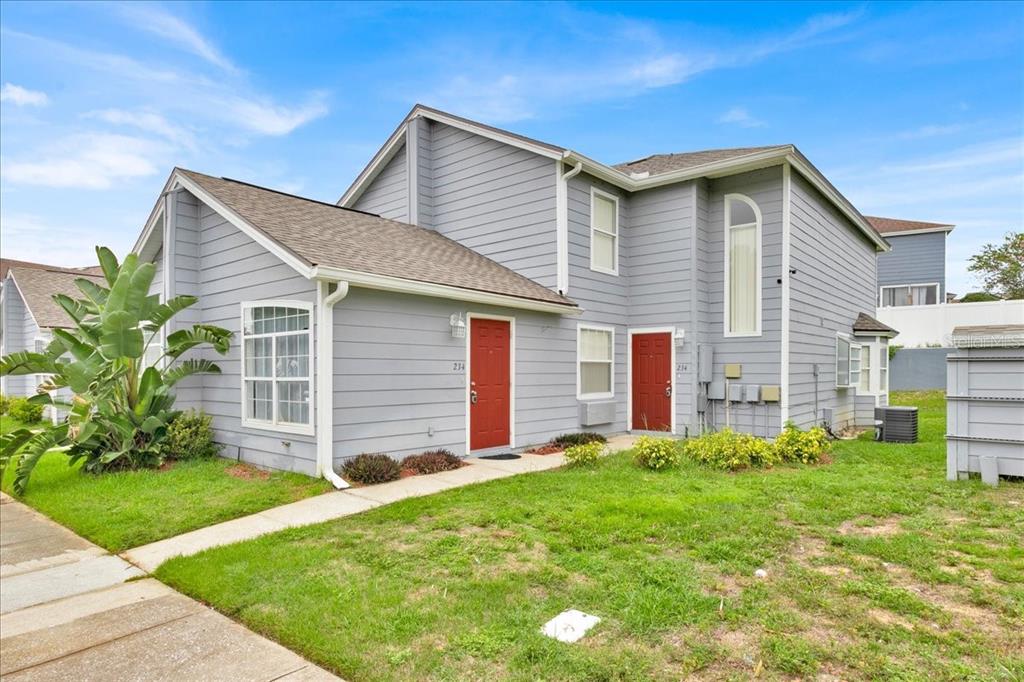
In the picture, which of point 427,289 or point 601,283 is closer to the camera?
point 427,289

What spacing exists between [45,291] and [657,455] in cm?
2192

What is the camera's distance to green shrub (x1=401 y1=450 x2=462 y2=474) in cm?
794

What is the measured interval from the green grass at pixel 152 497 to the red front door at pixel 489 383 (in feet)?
9.78

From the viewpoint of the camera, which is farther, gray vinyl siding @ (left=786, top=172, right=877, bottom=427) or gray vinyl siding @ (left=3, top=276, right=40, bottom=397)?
gray vinyl siding @ (left=3, top=276, right=40, bottom=397)

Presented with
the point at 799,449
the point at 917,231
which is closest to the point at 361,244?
the point at 799,449

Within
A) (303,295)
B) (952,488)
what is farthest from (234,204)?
(952,488)

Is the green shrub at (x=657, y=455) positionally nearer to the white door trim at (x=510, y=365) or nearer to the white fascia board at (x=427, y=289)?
the white door trim at (x=510, y=365)

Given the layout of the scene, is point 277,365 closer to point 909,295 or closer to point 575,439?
point 575,439

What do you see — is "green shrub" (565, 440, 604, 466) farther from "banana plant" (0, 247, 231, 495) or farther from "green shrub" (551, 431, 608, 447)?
"banana plant" (0, 247, 231, 495)

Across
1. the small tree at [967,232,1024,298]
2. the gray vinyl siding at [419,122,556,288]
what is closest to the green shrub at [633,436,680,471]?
the gray vinyl siding at [419,122,556,288]

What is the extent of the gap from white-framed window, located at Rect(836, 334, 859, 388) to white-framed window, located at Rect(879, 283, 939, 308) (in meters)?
15.6

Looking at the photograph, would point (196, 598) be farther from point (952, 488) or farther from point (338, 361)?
point (952, 488)

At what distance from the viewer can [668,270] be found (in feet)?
38.4

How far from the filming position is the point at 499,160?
11.9 m
